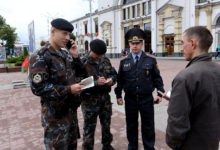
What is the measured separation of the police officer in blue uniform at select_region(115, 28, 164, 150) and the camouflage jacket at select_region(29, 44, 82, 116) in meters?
1.07

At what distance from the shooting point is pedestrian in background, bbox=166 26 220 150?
147 centimetres

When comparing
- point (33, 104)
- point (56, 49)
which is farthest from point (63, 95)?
point (33, 104)

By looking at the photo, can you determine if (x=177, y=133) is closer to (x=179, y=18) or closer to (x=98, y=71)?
(x=98, y=71)

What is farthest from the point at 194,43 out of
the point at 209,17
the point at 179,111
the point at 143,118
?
the point at 209,17

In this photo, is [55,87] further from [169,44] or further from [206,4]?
[169,44]

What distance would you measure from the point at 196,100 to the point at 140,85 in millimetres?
1363

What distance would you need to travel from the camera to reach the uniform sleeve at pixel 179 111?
1.48 m

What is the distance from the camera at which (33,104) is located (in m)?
6.23

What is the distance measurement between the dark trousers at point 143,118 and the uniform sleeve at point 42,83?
1329 millimetres

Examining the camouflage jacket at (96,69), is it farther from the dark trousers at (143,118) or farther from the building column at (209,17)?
the building column at (209,17)

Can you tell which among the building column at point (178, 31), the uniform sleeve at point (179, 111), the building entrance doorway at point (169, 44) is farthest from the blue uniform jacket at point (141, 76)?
the building entrance doorway at point (169, 44)

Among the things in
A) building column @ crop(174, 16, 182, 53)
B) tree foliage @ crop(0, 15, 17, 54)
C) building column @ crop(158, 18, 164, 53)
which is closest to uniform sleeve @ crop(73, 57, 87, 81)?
building column @ crop(174, 16, 182, 53)

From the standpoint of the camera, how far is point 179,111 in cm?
150

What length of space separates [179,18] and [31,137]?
84.8ft
